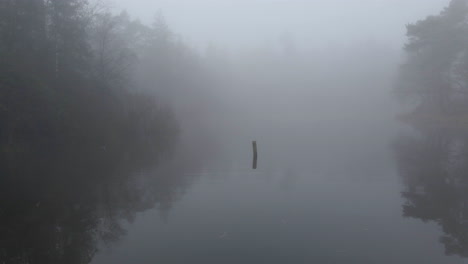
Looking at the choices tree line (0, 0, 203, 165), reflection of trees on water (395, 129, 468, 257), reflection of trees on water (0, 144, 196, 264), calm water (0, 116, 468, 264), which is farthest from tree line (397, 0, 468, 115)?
reflection of trees on water (0, 144, 196, 264)

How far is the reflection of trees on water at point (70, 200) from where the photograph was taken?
1047 centimetres

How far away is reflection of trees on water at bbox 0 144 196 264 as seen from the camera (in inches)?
412

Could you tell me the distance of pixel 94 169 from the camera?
21.0 meters

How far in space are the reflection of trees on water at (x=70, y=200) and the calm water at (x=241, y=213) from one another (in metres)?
0.04

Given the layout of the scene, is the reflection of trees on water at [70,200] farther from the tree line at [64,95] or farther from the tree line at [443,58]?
the tree line at [443,58]

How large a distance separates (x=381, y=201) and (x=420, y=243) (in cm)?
414

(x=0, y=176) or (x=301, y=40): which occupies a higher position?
(x=301, y=40)

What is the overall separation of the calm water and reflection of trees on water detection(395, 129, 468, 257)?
6 centimetres

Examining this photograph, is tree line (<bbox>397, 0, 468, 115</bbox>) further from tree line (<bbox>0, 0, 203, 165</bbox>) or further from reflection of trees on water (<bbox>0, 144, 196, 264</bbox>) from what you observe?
reflection of trees on water (<bbox>0, 144, 196, 264</bbox>)

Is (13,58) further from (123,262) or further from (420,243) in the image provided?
(420,243)

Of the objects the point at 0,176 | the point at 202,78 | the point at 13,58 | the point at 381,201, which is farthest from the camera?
the point at 202,78

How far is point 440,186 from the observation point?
16141 millimetres

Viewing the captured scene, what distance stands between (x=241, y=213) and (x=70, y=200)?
259 inches

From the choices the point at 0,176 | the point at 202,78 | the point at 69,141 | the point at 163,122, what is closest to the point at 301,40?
the point at 202,78
